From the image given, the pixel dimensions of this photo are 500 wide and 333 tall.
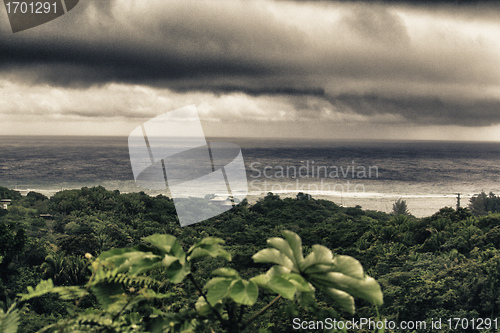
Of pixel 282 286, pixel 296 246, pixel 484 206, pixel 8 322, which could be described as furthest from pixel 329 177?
pixel 8 322

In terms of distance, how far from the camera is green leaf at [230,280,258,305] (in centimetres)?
66

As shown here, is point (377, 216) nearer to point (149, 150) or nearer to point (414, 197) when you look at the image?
point (149, 150)

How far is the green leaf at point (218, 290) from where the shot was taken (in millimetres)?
688

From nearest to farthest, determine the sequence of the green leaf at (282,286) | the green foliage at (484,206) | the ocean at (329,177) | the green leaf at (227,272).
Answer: the green leaf at (282,286) < the green leaf at (227,272) < the green foliage at (484,206) < the ocean at (329,177)

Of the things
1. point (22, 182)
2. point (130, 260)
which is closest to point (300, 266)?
point (130, 260)

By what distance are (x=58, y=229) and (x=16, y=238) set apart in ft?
14.7

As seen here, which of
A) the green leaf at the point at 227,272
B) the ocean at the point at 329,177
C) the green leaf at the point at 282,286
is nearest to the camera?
the green leaf at the point at 282,286

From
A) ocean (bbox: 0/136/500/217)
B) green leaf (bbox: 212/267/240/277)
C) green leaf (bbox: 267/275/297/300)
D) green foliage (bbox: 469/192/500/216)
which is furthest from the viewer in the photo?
ocean (bbox: 0/136/500/217)

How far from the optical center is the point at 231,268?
0.80 m

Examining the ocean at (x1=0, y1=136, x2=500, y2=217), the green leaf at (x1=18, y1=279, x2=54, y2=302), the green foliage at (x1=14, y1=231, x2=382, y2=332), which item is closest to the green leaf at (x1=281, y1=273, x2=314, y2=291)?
the green foliage at (x1=14, y1=231, x2=382, y2=332)

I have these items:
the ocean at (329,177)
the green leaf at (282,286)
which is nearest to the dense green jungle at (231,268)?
the green leaf at (282,286)

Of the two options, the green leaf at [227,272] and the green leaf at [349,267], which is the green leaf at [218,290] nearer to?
the green leaf at [227,272]

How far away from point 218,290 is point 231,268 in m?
0.09

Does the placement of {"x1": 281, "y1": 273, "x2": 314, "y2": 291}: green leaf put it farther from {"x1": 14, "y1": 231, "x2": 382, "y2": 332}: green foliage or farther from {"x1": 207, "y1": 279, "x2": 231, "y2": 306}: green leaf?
{"x1": 207, "y1": 279, "x2": 231, "y2": 306}: green leaf
